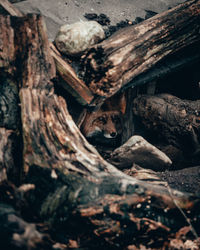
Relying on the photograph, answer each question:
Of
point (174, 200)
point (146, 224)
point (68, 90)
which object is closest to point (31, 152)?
point (68, 90)

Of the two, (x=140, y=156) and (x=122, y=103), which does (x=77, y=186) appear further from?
(x=122, y=103)

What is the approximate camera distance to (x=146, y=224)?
4.28ft

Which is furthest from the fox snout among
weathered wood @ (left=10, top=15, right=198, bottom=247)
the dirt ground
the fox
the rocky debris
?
the dirt ground

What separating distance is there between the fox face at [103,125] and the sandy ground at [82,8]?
1.46 m

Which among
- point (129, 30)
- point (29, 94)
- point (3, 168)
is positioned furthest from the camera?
point (129, 30)

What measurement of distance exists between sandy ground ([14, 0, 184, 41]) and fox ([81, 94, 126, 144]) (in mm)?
1421

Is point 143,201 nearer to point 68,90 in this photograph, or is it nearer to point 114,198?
point 114,198

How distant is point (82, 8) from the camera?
355 cm

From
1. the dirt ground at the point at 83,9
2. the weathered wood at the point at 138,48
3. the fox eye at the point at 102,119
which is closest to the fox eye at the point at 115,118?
the fox eye at the point at 102,119

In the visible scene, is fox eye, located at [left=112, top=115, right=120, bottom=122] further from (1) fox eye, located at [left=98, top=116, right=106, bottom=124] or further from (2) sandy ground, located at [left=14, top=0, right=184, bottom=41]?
(2) sandy ground, located at [left=14, top=0, right=184, bottom=41]

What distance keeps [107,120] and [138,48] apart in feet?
3.01

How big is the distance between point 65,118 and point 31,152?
0.45 meters

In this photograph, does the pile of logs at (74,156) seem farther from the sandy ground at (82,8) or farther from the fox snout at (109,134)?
the sandy ground at (82,8)

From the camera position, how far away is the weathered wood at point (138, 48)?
79.4 inches
